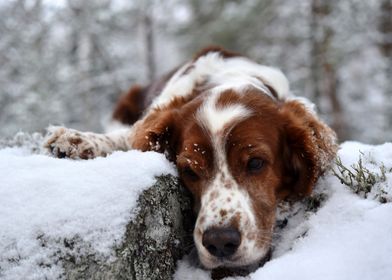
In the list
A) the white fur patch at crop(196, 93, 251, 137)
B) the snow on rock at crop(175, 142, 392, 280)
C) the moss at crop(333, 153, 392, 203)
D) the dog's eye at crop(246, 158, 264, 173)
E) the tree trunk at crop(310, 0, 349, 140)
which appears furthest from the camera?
the tree trunk at crop(310, 0, 349, 140)

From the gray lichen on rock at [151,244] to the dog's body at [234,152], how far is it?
0.42 ft

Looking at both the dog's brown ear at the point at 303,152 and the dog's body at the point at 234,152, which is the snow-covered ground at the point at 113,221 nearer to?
the dog's body at the point at 234,152

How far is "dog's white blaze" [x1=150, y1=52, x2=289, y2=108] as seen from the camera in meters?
3.53

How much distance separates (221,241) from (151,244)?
39cm

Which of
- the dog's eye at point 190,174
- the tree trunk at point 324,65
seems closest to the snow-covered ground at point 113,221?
the dog's eye at point 190,174

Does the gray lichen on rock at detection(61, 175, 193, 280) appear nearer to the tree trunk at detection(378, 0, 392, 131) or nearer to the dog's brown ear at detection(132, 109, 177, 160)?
the dog's brown ear at detection(132, 109, 177, 160)

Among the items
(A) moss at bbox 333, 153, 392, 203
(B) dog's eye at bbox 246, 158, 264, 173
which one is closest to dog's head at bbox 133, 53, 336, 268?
(B) dog's eye at bbox 246, 158, 264, 173

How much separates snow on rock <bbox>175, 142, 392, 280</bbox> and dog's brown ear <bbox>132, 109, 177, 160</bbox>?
910 millimetres

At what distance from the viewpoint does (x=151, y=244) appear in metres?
1.99

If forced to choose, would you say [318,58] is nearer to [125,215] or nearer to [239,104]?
[239,104]

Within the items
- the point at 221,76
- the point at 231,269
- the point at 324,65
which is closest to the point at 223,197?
the point at 231,269

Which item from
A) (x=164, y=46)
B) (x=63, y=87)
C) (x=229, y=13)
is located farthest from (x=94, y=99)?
(x=164, y=46)

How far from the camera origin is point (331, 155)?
2717 millimetres

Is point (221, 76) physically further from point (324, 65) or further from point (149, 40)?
point (149, 40)
